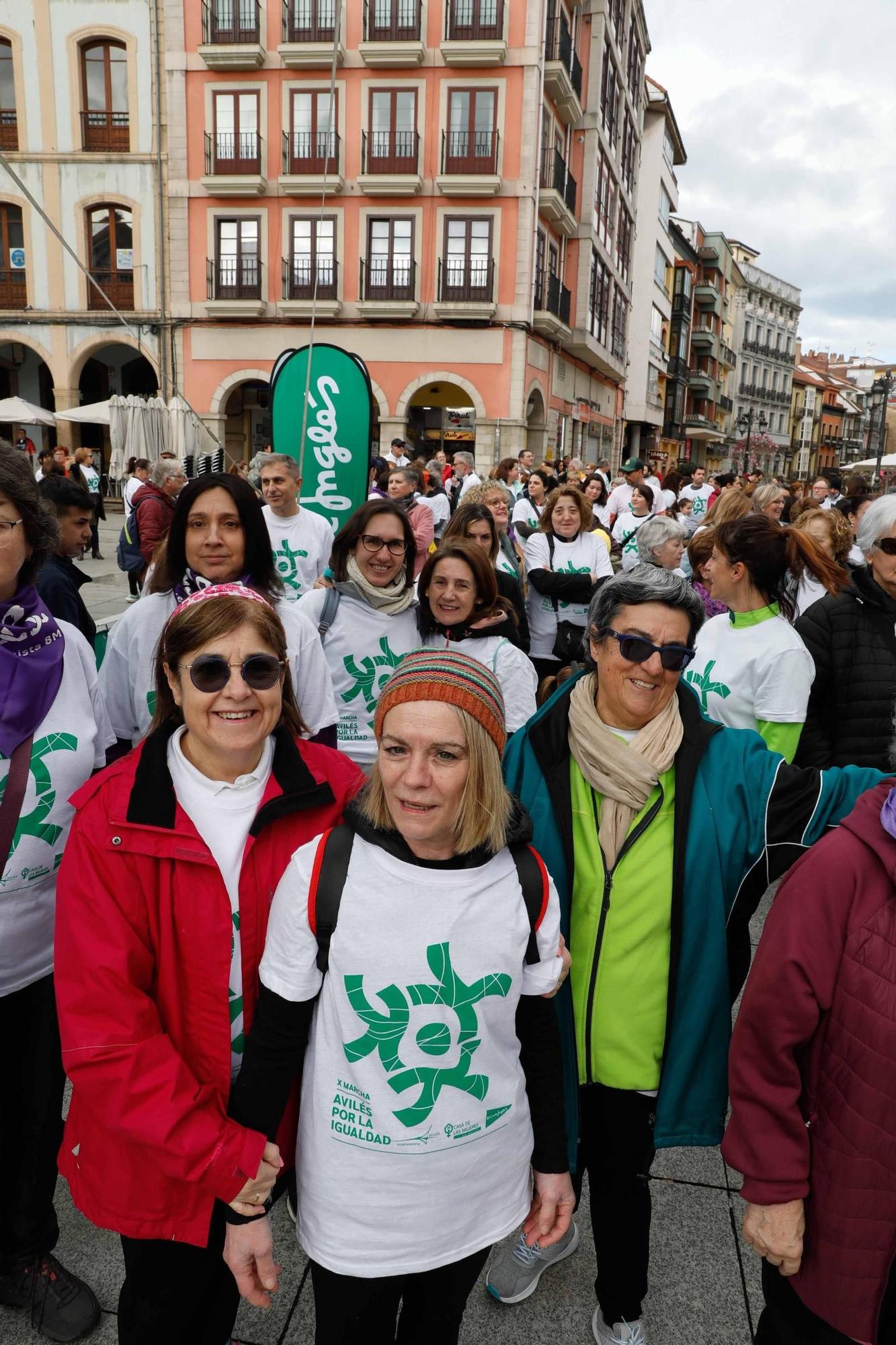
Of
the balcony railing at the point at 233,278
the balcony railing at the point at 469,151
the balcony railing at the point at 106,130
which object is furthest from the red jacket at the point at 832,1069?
the balcony railing at the point at 106,130

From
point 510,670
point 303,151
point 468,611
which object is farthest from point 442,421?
point 510,670

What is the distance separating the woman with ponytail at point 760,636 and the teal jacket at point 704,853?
79 cm

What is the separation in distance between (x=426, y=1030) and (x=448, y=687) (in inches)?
24.2

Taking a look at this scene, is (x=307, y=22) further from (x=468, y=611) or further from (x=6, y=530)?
(x=6, y=530)

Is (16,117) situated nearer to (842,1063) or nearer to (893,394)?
(842,1063)

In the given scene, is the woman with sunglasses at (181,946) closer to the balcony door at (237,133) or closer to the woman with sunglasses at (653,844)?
the woman with sunglasses at (653,844)

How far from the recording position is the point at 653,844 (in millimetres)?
1961

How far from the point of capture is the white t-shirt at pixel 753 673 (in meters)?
2.81

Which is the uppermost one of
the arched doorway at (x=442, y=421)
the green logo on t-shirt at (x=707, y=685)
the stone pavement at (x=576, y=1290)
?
the arched doorway at (x=442, y=421)

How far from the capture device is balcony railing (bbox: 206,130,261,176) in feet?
79.5

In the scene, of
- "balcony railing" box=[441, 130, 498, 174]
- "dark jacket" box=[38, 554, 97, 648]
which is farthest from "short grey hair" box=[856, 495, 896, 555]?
"balcony railing" box=[441, 130, 498, 174]

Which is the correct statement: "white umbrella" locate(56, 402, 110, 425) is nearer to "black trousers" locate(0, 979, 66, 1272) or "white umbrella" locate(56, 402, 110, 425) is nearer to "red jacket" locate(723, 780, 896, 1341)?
"black trousers" locate(0, 979, 66, 1272)

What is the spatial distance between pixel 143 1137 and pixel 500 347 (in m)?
24.9

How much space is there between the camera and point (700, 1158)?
295 centimetres
